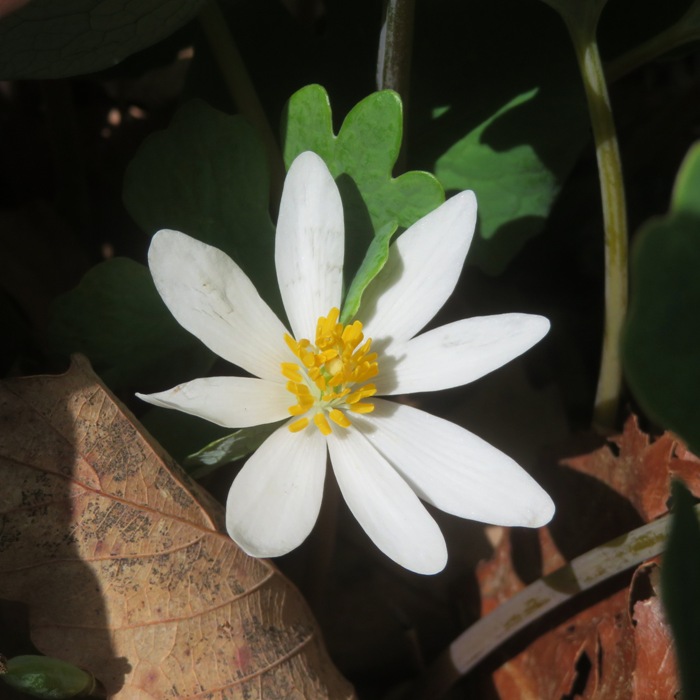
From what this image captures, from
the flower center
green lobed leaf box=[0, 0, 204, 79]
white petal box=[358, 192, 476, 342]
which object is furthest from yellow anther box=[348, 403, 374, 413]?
green lobed leaf box=[0, 0, 204, 79]

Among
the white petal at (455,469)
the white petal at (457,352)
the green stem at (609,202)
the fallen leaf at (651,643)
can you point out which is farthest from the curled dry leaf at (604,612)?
the white petal at (457,352)

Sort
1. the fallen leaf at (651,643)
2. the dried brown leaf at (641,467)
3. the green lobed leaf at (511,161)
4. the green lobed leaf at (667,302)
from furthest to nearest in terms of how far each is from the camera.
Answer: the green lobed leaf at (511,161), the dried brown leaf at (641,467), the fallen leaf at (651,643), the green lobed leaf at (667,302)

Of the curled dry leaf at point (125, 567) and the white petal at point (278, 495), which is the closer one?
the white petal at point (278, 495)

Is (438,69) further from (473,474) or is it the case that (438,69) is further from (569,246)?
(473,474)

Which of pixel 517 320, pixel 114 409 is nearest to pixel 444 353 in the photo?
pixel 517 320

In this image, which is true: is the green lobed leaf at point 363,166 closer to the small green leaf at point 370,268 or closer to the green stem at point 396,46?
the small green leaf at point 370,268

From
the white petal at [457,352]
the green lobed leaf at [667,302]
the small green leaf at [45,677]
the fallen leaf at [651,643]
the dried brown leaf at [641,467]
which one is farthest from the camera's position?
the dried brown leaf at [641,467]

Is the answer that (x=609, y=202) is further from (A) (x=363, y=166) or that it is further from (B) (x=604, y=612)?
(B) (x=604, y=612)
